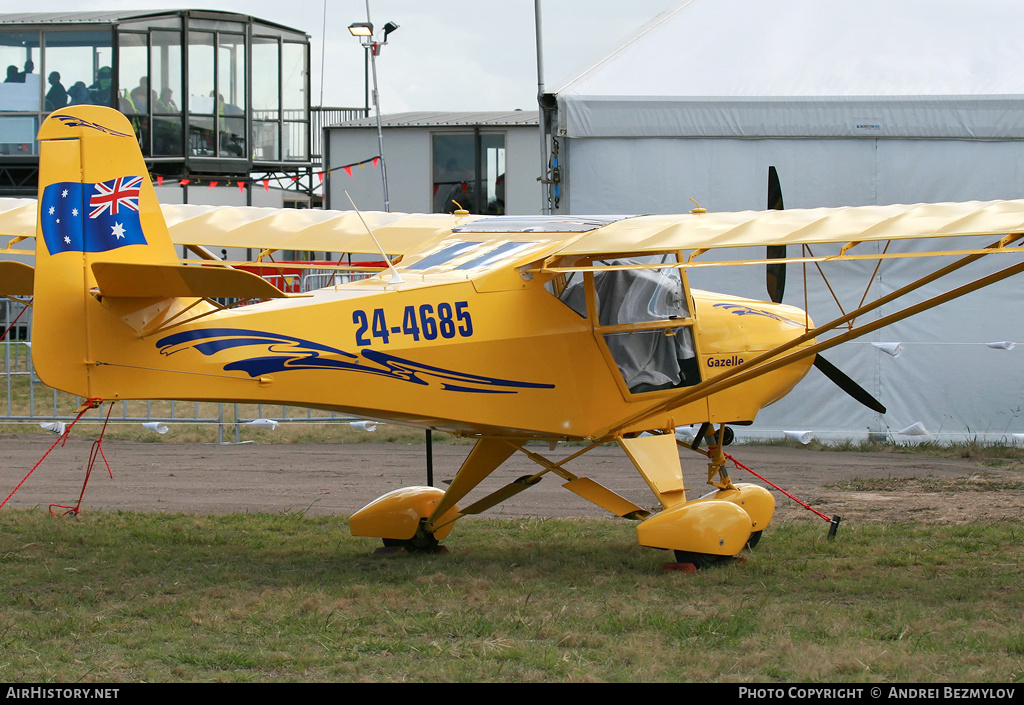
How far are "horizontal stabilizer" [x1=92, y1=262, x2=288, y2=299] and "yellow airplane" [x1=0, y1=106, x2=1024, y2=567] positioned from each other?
0.04ft

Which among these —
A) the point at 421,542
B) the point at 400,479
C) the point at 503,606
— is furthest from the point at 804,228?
the point at 400,479

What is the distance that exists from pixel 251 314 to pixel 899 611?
4.05m

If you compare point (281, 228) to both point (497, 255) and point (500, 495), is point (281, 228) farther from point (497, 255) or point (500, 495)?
point (500, 495)

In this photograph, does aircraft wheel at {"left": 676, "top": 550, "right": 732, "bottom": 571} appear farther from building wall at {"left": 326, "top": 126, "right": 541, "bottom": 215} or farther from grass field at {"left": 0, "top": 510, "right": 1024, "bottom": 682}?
building wall at {"left": 326, "top": 126, "right": 541, "bottom": 215}

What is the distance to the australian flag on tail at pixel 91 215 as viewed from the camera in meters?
6.15

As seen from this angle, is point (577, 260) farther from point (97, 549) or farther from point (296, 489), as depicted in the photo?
point (296, 489)

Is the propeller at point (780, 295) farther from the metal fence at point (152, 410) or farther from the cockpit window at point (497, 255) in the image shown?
the metal fence at point (152, 410)

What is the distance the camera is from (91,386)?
20.1 ft

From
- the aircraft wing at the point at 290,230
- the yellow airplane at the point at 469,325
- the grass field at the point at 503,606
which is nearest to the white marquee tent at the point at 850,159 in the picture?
the aircraft wing at the point at 290,230

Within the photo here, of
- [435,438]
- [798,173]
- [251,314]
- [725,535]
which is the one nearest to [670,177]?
[798,173]

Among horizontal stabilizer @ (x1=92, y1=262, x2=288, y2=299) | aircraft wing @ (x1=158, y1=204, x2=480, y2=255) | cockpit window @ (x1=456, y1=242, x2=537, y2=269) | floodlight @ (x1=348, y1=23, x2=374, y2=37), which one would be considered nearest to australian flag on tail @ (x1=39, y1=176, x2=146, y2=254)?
horizontal stabilizer @ (x1=92, y1=262, x2=288, y2=299)

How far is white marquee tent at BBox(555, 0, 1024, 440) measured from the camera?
13.1 meters

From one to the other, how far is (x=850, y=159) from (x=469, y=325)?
8.17 m

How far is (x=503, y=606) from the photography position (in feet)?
20.1
